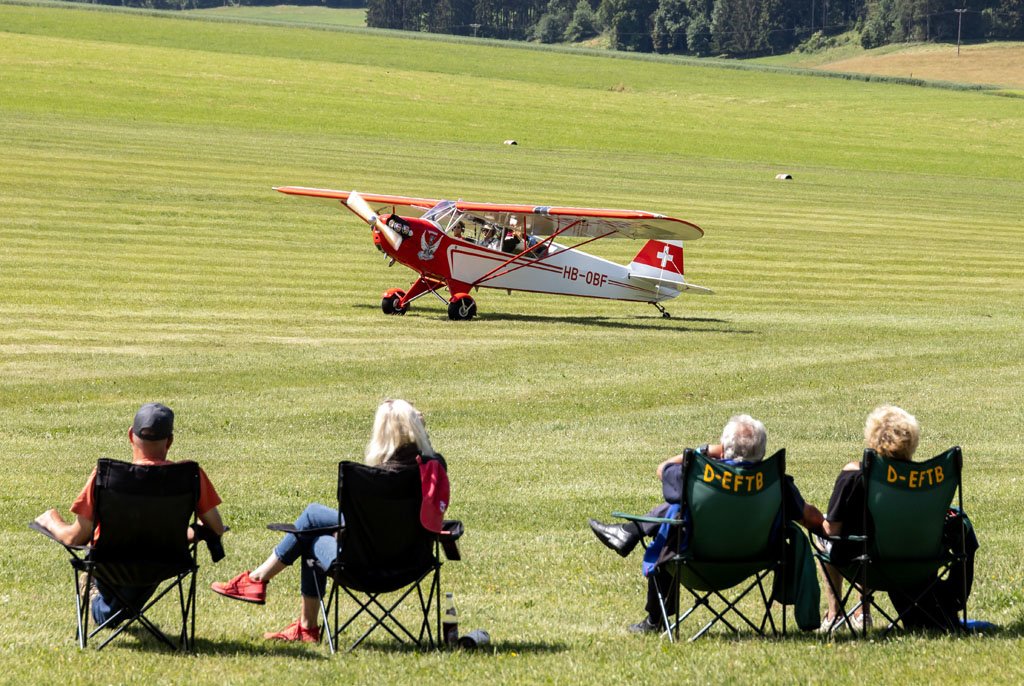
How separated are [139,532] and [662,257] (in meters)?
19.7

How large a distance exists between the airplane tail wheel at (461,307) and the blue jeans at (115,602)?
17.0m

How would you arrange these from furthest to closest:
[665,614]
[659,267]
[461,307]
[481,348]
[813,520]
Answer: [659,267] → [461,307] → [481,348] → [813,520] → [665,614]

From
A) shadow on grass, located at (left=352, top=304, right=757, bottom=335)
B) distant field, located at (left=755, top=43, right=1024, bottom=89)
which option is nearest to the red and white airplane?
shadow on grass, located at (left=352, top=304, right=757, bottom=335)

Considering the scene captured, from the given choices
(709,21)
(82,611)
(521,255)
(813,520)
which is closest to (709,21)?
(709,21)

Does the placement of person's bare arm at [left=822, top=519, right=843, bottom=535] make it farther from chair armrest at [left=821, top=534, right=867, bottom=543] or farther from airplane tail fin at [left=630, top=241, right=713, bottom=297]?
airplane tail fin at [left=630, top=241, right=713, bottom=297]

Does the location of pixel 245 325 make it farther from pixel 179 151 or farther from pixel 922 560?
pixel 179 151

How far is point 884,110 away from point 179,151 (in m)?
55.1

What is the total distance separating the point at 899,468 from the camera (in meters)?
6.85

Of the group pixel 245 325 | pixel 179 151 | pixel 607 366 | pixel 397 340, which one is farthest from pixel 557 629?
pixel 179 151

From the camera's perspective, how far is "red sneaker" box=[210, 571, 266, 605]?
23.3ft

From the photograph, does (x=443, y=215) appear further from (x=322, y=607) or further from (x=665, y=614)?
(x=665, y=614)

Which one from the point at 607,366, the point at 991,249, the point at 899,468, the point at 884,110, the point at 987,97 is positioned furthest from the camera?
the point at 987,97

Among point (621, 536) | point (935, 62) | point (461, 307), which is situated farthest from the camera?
point (935, 62)

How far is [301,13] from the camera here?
19088 centimetres
